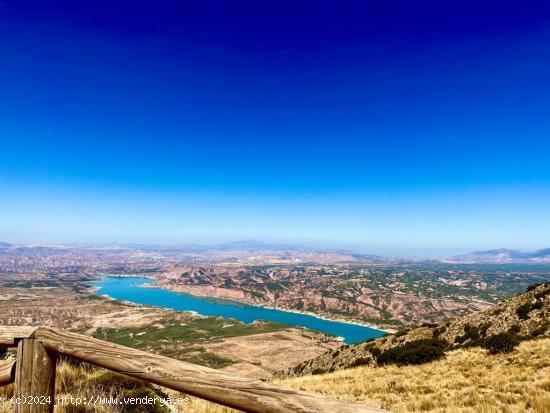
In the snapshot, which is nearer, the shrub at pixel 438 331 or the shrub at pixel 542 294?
the shrub at pixel 542 294

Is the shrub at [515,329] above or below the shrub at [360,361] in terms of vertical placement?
above

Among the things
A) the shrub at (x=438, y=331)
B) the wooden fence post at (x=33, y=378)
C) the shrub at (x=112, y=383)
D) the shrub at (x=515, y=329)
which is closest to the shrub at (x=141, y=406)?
the shrub at (x=112, y=383)

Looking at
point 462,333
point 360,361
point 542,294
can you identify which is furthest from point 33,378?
point 542,294

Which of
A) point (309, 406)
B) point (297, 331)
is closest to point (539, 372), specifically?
point (309, 406)

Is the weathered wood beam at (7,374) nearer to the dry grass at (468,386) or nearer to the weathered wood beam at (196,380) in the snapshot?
the weathered wood beam at (196,380)

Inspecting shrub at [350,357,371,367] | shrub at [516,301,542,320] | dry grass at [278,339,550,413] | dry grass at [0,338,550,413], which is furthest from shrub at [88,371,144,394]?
shrub at [516,301,542,320]

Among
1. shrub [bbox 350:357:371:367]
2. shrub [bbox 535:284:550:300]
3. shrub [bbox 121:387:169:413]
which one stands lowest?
shrub [bbox 350:357:371:367]

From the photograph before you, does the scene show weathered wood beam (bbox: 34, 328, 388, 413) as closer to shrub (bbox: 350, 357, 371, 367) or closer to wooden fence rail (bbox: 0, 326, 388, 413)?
wooden fence rail (bbox: 0, 326, 388, 413)
